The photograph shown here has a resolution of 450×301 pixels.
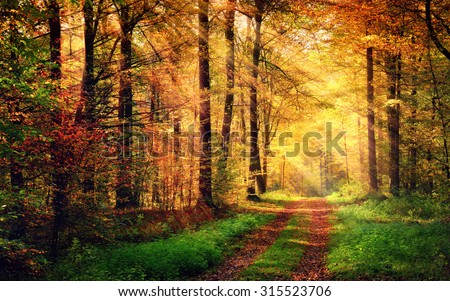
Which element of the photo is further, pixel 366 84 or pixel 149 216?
pixel 366 84

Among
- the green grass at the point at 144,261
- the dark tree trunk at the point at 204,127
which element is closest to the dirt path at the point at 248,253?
the green grass at the point at 144,261

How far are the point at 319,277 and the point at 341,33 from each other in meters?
14.0

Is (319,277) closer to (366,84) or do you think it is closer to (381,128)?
(366,84)

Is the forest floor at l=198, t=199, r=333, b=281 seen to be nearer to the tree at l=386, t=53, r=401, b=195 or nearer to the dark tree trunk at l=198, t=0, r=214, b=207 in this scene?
the dark tree trunk at l=198, t=0, r=214, b=207

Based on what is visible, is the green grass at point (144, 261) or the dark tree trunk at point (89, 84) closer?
the green grass at point (144, 261)

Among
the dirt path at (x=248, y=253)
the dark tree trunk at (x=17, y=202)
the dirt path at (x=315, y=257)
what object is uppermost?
the dark tree trunk at (x=17, y=202)

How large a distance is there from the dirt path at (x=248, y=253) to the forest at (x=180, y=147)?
7 centimetres

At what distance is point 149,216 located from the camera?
44.3ft

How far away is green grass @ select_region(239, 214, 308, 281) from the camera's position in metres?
8.41

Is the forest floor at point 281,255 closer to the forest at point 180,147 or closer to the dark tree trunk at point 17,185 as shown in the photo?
the forest at point 180,147

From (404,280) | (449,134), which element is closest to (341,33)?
(449,134)

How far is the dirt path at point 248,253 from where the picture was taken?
8.67m

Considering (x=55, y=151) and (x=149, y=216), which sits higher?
(x=55, y=151)

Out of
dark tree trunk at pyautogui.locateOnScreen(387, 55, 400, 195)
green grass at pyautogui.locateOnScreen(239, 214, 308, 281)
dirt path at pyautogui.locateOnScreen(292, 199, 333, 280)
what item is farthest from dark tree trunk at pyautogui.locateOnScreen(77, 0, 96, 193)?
dark tree trunk at pyautogui.locateOnScreen(387, 55, 400, 195)
